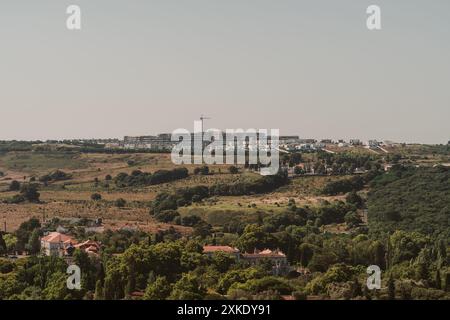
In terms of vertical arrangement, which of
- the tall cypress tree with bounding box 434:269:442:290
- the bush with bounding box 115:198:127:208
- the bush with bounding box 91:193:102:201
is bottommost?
the tall cypress tree with bounding box 434:269:442:290

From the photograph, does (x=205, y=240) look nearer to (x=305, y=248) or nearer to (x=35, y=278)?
(x=305, y=248)

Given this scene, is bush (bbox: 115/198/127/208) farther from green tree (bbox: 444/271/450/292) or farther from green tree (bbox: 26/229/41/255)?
green tree (bbox: 444/271/450/292)

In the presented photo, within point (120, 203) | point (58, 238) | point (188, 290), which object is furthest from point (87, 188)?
point (188, 290)

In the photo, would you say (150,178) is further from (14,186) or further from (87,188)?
(14,186)

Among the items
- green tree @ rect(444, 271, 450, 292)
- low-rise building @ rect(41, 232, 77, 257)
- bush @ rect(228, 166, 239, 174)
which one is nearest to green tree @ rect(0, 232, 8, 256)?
low-rise building @ rect(41, 232, 77, 257)

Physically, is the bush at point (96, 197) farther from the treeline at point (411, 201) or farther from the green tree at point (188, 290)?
the green tree at point (188, 290)

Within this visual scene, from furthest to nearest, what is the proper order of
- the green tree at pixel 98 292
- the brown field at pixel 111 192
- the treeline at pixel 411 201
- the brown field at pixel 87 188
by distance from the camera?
the brown field at pixel 111 192, the brown field at pixel 87 188, the treeline at pixel 411 201, the green tree at pixel 98 292

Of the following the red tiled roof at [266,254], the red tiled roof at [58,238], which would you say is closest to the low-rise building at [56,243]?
the red tiled roof at [58,238]

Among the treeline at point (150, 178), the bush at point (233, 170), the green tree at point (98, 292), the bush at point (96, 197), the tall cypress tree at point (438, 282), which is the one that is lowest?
the tall cypress tree at point (438, 282)

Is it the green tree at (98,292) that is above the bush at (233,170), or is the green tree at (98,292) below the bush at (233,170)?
below

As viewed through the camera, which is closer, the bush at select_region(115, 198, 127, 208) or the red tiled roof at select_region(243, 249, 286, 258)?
the red tiled roof at select_region(243, 249, 286, 258)
